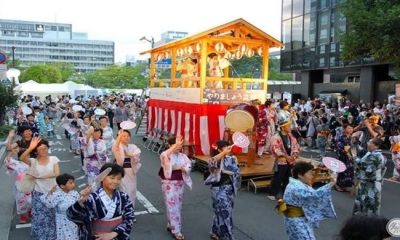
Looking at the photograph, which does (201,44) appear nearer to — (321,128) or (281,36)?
(321,128)

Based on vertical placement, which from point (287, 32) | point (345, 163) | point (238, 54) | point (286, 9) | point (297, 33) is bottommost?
point (345, 163)

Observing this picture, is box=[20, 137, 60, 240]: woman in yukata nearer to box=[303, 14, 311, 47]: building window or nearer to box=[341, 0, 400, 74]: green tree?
box=[341, 0, 400, 74]: green tree

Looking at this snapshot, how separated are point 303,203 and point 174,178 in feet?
7.18

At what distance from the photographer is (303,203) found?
14.2 feet

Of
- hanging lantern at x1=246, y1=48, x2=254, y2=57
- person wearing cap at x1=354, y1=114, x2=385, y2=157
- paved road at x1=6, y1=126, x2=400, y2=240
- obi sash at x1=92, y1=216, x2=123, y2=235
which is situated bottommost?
paved road at x1=6, y1=126, x2=400, y2=240

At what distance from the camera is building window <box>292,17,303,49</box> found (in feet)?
95.3

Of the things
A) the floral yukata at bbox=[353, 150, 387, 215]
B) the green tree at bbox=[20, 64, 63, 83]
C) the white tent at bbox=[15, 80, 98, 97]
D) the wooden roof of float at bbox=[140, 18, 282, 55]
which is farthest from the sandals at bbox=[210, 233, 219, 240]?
the green tree at bbox=[20, 64, 63, 83]

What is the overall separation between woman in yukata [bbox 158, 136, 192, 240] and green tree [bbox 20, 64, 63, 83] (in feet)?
219

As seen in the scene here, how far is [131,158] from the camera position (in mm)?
6668

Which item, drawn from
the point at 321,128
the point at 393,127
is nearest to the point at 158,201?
the point at 321,128

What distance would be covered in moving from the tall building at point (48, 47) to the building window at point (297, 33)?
107577mm

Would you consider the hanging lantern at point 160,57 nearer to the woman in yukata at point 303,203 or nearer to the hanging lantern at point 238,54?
the hanging lantern at point 238,54

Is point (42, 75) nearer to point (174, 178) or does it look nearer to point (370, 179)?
point (174, 178)

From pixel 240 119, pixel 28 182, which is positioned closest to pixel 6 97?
pixel 240 119
